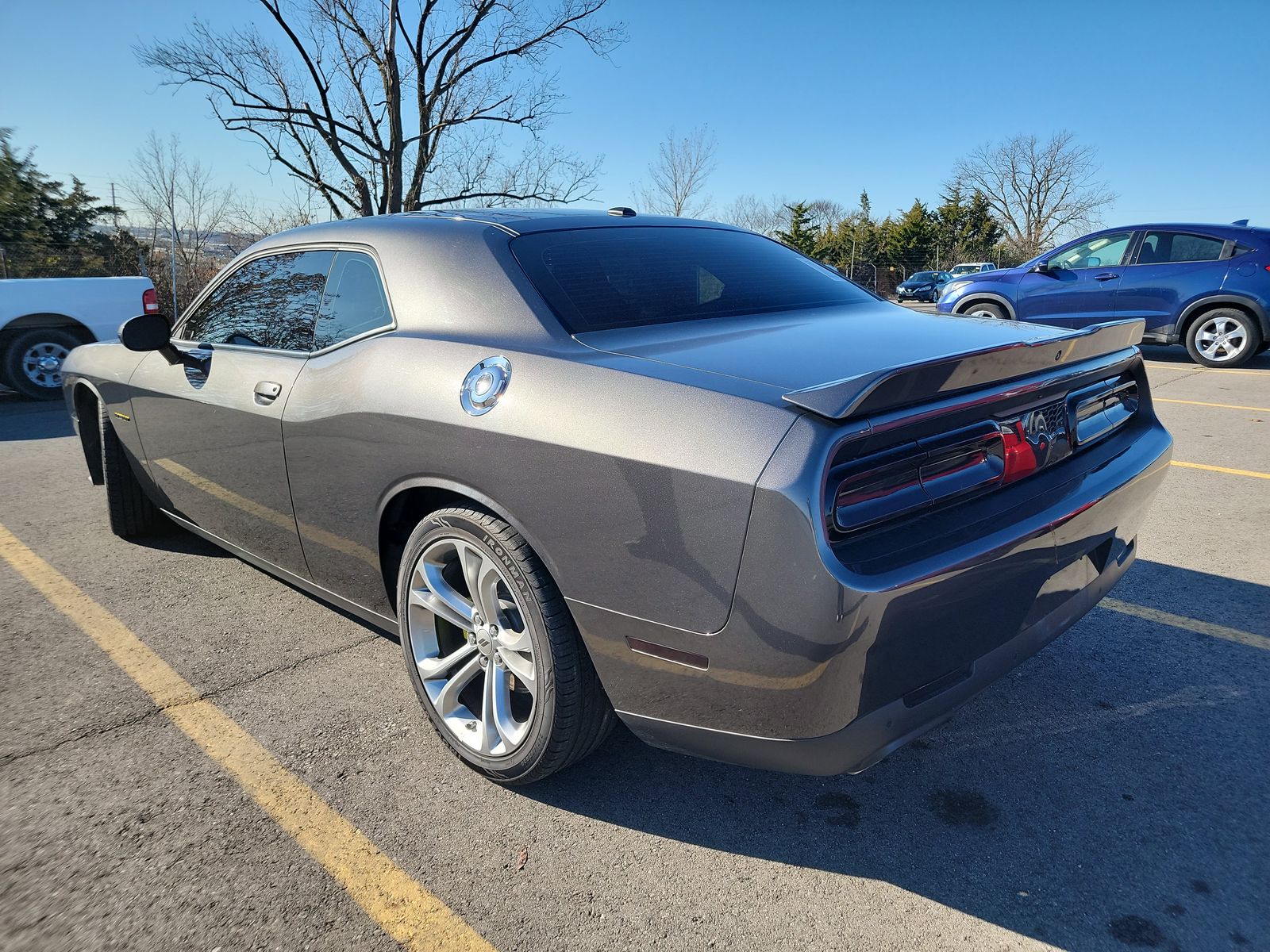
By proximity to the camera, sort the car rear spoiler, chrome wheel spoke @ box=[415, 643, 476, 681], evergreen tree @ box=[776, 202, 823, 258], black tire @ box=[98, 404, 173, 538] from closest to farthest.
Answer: the car rear spoiler, chrome wheel spoke @ box=[415, 643, 476, 681], black tire @ box=[98, 404, 173, 538], evergreen tree @ box=[776, 202, 823, 258]

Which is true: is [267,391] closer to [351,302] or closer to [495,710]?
[351,302]

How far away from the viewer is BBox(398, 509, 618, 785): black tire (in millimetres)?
2039

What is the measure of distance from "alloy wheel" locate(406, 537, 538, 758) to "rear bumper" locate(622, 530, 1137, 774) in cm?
40

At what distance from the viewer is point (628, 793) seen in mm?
2311

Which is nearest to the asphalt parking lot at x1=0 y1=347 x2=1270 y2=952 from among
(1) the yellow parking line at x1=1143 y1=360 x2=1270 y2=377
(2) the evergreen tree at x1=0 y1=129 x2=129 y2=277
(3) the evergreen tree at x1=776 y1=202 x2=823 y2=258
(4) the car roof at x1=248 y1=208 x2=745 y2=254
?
(4) the car roof at x1=248 y1=208 x2=745 y2=254

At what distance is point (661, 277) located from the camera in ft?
8.73

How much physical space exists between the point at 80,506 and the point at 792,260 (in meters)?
4.34

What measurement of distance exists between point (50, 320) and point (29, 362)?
0.50 m

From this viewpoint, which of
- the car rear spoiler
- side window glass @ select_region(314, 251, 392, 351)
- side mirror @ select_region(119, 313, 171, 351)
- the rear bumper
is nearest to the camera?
the car rear spoiler

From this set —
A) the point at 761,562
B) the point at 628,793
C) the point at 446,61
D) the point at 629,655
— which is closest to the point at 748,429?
the point at 761,562

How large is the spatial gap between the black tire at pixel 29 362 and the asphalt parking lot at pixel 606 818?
7.24 metres

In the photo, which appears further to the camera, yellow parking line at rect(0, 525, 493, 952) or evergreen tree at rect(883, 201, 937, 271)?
evergreen tree at rect(883, 201, 937, 271)

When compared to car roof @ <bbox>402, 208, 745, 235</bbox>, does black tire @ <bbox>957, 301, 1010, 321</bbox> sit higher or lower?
lower

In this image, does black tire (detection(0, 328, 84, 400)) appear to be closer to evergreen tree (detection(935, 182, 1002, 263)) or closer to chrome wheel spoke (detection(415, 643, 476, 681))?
chrome wheel spoke (detection(415, 643, 476, 681))
